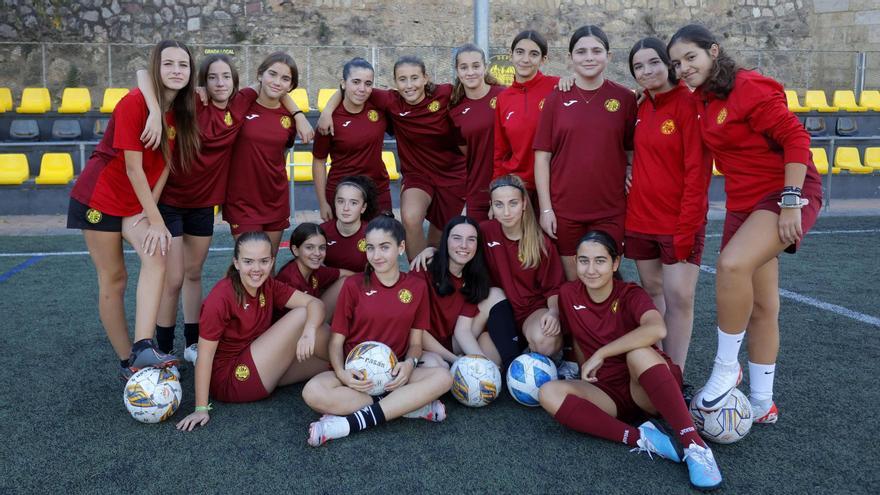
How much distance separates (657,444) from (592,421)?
0.28 meters

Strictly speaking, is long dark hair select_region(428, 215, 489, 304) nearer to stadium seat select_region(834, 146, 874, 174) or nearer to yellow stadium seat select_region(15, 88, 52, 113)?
stadium seat select_region(834, 146, 874, 174)

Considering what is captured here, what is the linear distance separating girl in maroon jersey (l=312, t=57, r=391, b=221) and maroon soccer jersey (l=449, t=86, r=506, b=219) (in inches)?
20.0

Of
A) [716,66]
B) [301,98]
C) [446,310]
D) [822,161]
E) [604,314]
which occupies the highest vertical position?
[301,98]

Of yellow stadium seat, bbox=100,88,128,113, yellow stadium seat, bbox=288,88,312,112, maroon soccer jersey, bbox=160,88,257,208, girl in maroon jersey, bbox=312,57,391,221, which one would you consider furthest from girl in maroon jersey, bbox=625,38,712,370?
yellow stadium seat, bbox=100,88,128,113

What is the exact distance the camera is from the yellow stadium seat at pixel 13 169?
10375 mm

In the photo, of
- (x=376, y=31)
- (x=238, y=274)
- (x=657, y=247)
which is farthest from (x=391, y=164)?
(x=657, y=247)

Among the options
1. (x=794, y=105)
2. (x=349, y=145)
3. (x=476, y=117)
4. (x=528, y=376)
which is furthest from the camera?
(x=794, y=105)

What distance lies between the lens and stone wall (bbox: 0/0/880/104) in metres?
14.0

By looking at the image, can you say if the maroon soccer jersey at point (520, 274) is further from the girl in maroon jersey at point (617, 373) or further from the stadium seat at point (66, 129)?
the stadium seat at point (66, 129)

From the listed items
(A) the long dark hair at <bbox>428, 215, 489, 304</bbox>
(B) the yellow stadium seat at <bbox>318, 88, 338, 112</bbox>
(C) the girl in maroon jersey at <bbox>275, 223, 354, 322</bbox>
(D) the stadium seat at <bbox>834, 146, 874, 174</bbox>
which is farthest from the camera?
(B) the yellow stadium seat at <bbox>318, 88, 338, 112</bbox>

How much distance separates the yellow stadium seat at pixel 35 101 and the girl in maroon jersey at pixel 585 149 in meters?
11.3

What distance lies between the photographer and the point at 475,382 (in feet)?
11.6

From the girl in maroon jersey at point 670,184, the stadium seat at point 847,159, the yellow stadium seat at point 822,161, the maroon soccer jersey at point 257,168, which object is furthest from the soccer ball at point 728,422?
the stadium seat at point 847,159

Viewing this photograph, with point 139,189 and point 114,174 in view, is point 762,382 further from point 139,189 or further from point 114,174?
point 114,174
